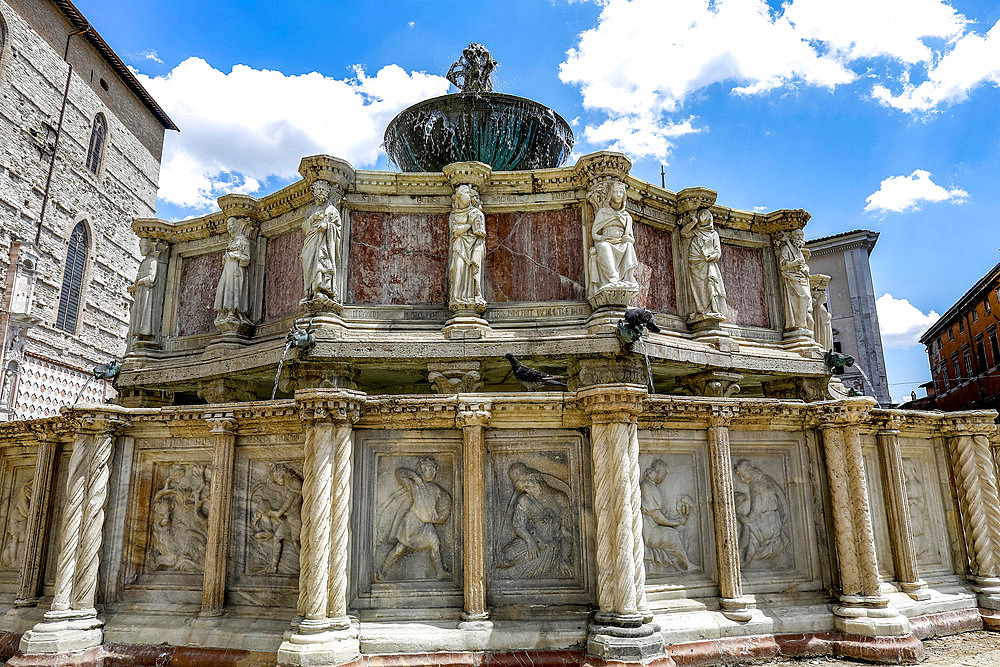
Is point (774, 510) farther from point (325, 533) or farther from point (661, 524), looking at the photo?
point (325, 533)

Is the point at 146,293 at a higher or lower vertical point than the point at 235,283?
higher

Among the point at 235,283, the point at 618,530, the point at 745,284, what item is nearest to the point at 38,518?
the point at 235,283

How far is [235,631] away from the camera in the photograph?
6.38 meters

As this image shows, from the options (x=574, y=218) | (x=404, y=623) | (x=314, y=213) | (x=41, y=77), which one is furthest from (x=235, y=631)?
(x=41, y=77)

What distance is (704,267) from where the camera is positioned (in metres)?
11.7

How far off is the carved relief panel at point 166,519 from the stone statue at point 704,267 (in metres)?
8.16

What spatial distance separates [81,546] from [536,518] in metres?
4.72

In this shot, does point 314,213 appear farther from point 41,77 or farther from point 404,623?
point 41,77

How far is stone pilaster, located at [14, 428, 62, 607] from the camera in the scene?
291 inches

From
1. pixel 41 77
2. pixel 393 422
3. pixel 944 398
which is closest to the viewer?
pixel 393 422

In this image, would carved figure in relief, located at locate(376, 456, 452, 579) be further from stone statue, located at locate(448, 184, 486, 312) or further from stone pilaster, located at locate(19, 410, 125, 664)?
stone statue, located at locate(448, 184, 486, 312)

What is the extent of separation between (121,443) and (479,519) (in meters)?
4.16

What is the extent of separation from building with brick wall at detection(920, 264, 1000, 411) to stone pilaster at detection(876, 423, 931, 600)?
98.4 ft

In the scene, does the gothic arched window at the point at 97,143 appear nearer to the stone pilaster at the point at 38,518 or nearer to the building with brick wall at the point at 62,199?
the building with brick wall at the point at 62,199
